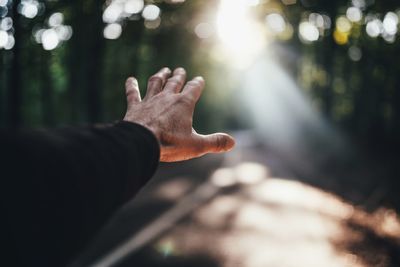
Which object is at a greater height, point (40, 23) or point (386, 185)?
point (40, 23)

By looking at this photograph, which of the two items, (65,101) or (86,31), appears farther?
(65,101)

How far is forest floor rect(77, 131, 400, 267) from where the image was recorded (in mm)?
6824

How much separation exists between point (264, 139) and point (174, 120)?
4301 centimetres

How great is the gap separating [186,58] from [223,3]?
13.4 meters

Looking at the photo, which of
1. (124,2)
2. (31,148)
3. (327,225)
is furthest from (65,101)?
(31,148)

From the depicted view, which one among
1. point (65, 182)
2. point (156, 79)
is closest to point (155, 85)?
point (156, 79)

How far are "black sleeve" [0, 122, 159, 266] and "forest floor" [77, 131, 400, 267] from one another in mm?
5589

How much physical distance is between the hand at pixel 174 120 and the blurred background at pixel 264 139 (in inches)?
23.9

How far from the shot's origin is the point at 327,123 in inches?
1102

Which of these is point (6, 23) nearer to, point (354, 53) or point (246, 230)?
point (246, 230)

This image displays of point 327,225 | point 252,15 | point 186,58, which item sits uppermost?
point 252,15

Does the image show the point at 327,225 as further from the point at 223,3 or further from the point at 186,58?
the point at 186,58

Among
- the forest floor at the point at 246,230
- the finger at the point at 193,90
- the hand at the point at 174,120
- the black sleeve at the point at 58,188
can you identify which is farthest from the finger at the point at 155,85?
the forest floor at the point at 246,230

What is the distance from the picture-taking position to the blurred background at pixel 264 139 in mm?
7652
